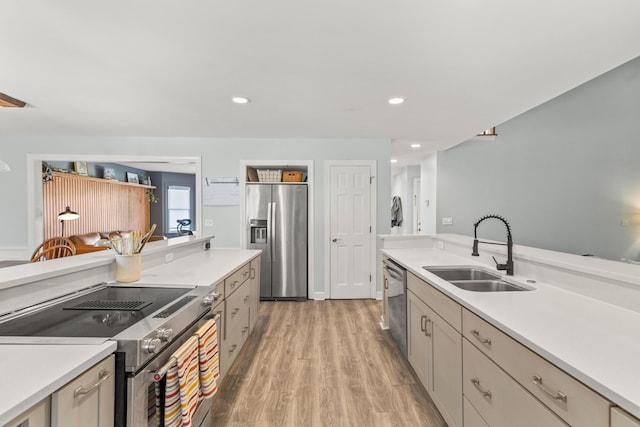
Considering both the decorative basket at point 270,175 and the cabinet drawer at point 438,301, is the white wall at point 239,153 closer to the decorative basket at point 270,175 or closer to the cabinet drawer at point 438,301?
the decorative basket at point 270,175

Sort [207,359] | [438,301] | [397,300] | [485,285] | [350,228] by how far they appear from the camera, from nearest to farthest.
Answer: [207,359] → [438,301] → [485,285] → [397,300] → [350,228]

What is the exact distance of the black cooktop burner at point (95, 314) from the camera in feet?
3.54

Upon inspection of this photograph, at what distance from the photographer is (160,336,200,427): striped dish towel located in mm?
1156

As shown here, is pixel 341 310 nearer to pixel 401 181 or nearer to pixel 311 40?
pixel 311 40

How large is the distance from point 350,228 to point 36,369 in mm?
3768

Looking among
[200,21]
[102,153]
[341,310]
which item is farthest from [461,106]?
[102,153]

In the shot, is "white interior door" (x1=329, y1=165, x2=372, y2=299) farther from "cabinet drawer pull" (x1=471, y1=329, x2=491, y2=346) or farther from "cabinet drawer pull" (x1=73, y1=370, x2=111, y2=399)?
"cabinet drawer pull" (x1=73, y1=370, x2=111, y2=399)

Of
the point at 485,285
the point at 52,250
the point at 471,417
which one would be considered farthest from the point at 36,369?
the point at 52,250

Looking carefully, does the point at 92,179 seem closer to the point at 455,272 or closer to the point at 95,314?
the point at 95,314

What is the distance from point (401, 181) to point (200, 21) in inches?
276

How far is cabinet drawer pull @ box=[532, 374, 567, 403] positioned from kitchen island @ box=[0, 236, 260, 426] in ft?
4.65

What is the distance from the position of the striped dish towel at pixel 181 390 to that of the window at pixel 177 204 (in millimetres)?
8726

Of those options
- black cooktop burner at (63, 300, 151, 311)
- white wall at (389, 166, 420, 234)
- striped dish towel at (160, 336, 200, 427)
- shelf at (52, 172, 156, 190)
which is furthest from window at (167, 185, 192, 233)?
striped dish towel at (160, 336, 200, 427)

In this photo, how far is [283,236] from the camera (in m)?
4.30
